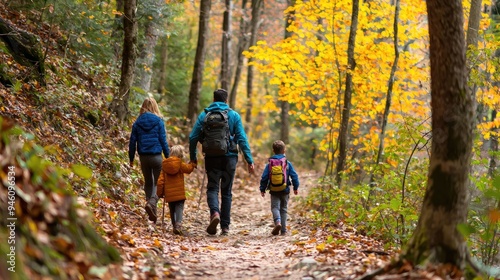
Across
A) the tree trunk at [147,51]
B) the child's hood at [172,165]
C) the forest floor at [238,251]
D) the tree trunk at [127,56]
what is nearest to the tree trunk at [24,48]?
the tree trunk at [127,56]

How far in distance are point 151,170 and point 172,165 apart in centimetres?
40

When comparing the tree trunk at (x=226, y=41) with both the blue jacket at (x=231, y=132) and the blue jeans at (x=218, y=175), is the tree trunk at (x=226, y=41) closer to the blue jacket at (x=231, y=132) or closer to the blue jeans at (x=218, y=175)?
the blue jacket at (x=231, y=132)

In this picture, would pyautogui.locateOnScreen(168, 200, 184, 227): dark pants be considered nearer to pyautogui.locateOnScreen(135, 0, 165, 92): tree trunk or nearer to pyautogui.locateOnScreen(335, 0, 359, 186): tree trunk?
pyautogui.locateOnScreen(335, 0, 359, 186): tree trunk

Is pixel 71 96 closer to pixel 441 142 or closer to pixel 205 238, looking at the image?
pixel 205 238

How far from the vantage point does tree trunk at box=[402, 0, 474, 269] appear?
16.2 feet

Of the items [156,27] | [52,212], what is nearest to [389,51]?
[156,27]

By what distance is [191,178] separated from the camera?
16.2 metres

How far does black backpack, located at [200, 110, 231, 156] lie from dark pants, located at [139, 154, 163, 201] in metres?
0.85

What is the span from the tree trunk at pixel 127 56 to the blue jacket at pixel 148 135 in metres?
2.55

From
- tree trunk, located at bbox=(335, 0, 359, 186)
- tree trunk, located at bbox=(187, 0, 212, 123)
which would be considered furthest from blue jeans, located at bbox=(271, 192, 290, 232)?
tree trunk, located at bbox=(187, 0, 212, 123)

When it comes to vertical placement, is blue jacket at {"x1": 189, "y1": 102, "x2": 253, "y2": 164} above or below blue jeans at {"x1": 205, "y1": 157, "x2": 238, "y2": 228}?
above

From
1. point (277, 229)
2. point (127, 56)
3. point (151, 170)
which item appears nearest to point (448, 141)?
point (277, 229)

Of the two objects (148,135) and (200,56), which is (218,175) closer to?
(148,135)

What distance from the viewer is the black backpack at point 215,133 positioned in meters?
9.10
